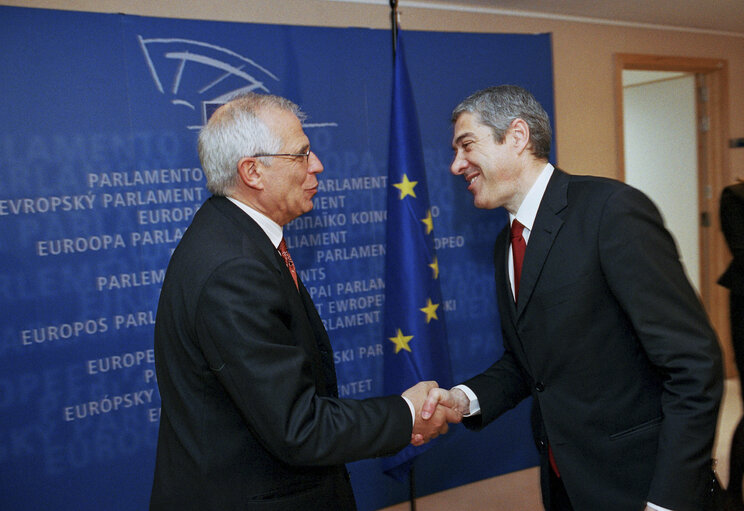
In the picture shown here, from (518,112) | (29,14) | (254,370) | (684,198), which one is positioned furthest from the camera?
(684,198)

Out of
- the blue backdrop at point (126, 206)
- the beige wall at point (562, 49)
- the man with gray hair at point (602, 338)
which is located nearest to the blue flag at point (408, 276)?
the blue backdrop at point (126, 206)

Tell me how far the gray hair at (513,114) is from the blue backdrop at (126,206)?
1261mm

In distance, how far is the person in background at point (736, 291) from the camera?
257cm

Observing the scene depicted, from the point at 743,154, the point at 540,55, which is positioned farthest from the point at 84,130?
the point at 743,154

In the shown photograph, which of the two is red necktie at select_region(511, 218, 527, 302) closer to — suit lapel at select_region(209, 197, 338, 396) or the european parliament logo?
suit lapel at select_region(209, 197, 338, 396)

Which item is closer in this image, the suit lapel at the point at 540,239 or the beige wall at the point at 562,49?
the suit lapel at the point at 540,239

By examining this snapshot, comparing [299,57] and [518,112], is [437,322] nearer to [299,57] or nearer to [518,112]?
[518,112]

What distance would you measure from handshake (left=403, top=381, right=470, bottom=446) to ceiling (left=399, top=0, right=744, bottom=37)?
7.41 ft

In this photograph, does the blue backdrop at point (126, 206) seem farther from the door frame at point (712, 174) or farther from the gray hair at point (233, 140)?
the door frame at point (712, 174)

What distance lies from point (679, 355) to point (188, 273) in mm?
1059

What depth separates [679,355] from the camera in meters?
1.29

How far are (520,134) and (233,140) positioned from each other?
2.63ft

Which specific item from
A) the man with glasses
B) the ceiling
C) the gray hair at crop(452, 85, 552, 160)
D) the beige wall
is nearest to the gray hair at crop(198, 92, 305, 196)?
the man with glasses

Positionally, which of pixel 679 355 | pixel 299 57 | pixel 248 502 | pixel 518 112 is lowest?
pixel 248 502
